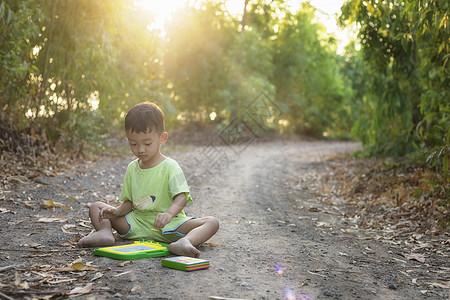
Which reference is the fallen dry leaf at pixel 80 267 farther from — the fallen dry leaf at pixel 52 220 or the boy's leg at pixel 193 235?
the fallen dry leaf at pixel 52 220

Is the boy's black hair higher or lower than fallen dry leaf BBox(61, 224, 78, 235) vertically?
higher

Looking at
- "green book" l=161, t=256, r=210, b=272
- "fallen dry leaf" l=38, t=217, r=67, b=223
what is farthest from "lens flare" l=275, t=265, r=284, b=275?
"fallen dry leaf" l=38, t=217, r=67, b=223

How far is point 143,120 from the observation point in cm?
356

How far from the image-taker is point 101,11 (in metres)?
8.15

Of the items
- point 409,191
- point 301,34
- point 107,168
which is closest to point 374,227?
point 409,191

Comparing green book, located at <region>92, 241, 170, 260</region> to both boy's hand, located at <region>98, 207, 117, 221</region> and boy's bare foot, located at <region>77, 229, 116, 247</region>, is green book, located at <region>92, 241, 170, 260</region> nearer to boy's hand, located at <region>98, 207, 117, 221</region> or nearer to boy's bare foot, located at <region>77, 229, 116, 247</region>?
boy's bare foot, located at <region>77, 229, 116, 247</region>

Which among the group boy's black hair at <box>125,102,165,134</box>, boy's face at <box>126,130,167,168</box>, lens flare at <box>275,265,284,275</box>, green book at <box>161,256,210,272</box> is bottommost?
lens flare at <box>275,265,284,275</box>

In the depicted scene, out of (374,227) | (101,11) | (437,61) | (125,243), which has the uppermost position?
(101,11)

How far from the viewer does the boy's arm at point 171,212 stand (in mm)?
3410

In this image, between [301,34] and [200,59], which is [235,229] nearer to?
[200,59]

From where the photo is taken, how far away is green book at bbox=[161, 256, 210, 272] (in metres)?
3.04

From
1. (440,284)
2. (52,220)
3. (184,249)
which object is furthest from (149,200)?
(440,284)

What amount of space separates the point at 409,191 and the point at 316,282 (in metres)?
4.29

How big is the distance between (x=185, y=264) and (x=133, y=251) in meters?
0.54
